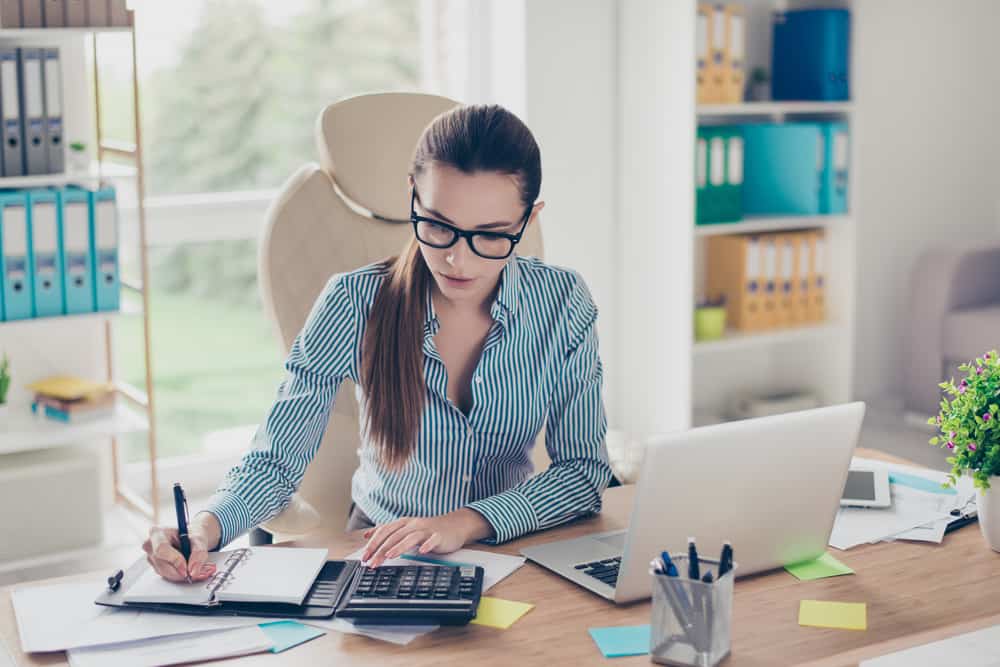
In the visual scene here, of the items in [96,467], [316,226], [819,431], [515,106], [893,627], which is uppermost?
[515,106]

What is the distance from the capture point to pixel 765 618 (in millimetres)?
1306

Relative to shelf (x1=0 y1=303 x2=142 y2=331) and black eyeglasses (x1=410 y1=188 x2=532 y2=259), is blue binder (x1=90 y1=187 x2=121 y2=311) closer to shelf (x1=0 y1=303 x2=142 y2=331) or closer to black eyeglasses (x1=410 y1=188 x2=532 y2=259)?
shelf (x1=0 y1=303 x2=142 y2=331)

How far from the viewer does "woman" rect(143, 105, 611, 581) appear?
1577mm

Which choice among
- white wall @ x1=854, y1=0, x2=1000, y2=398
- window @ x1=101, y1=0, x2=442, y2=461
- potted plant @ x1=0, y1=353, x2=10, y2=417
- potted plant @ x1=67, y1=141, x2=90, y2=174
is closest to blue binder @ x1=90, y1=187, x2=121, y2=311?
potted plant @ x1=67, y1=141, x2=90, y2=174

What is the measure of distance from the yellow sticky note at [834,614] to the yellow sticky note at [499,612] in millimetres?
292

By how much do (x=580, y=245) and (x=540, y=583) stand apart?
2543mm

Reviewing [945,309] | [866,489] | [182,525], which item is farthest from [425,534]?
[945,309]

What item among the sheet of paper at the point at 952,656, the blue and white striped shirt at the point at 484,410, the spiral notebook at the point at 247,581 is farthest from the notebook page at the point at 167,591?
the sheet of paper at the point at 952,656

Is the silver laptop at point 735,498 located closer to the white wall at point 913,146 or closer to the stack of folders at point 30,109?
the stack of folders at point 30,109

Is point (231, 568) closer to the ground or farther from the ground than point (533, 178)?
closer to the ground

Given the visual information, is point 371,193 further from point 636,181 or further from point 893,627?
point 636,181

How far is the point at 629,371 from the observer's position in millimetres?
3945

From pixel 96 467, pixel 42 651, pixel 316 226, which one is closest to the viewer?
pixel 42 651

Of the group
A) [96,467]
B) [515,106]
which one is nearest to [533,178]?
[96,467]
